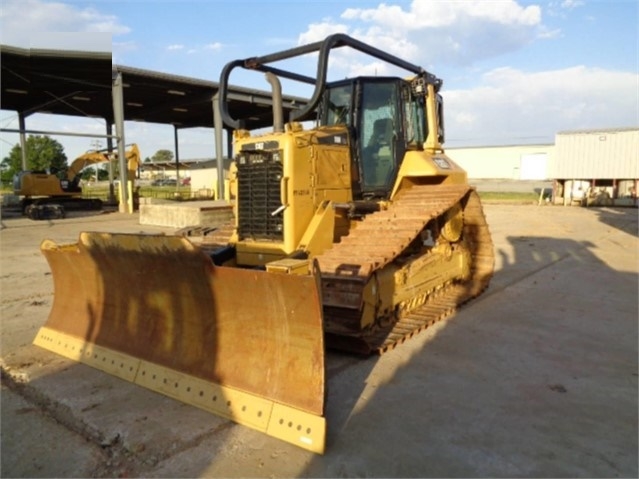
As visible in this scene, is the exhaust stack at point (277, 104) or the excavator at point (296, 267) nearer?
the excavator at point (296, 267)

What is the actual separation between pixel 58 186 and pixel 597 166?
27.5 m

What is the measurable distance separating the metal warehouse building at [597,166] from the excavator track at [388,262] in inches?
932

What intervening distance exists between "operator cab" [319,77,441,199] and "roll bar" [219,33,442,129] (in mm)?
391

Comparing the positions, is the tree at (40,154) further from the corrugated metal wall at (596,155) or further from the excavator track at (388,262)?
the excavator track at (388,262)

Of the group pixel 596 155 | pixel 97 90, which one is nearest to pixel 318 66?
pixel 97 90

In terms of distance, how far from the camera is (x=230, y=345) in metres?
3.77

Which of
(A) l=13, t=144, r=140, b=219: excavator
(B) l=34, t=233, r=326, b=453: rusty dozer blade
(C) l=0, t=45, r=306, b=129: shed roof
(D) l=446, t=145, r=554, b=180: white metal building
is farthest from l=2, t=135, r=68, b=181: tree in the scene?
(B) l=34, t=233, r=326, b=453: rusty dozer blade

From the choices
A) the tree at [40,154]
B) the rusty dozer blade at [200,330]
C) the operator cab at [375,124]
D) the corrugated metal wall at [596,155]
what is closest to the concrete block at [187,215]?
the operator cab at [375,124]

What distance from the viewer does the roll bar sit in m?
4.57

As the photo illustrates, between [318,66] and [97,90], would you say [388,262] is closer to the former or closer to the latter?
[318,66]

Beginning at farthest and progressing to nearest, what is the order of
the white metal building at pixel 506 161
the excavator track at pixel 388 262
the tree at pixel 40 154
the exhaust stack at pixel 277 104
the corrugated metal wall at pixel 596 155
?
the white metal building at pixel 506 161, the tree at pixel 40 154, the corrugated metal wall at pixel 596 155, the exhaust stack at pixel 277 104, the excavator track at pixel 388 262

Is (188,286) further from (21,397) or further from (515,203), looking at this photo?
(515,203)

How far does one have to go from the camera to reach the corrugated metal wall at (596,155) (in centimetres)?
2608

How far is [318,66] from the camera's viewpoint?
4.60 meters
